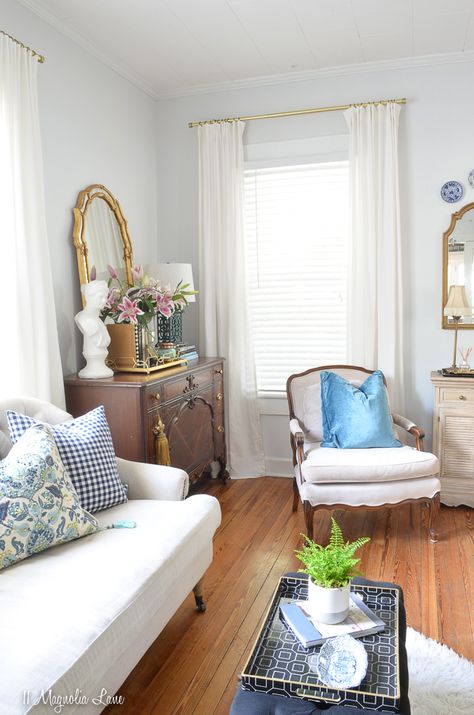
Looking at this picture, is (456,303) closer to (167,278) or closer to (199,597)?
(167,278)

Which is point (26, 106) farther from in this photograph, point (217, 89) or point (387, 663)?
point (387, 663)

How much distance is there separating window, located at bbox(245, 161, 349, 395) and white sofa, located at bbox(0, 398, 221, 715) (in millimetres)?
2035

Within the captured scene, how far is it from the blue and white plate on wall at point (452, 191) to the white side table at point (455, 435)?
120cm

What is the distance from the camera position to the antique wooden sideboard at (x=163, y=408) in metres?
3.12

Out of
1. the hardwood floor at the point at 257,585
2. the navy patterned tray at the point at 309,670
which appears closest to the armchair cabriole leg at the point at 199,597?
the hardwood floor at the point at 257,585

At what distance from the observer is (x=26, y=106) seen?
2.90 m

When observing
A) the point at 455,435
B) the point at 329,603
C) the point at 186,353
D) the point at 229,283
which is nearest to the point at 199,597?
the point at 329,603

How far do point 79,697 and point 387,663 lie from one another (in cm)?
79

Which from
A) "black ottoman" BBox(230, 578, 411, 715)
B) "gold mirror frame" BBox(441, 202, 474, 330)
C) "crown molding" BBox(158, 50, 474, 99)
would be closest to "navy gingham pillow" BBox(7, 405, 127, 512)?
"black ottoman" BBox(230, 578, 411, 715)

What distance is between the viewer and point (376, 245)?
4016mm

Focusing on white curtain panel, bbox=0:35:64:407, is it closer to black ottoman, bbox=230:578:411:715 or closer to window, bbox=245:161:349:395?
window, bbox=245:161:349:395

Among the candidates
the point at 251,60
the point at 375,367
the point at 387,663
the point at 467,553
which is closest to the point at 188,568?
the point at 387,663

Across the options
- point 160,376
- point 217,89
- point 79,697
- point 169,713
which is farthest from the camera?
point 217,89

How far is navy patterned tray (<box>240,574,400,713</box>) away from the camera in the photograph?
142 centimetres
